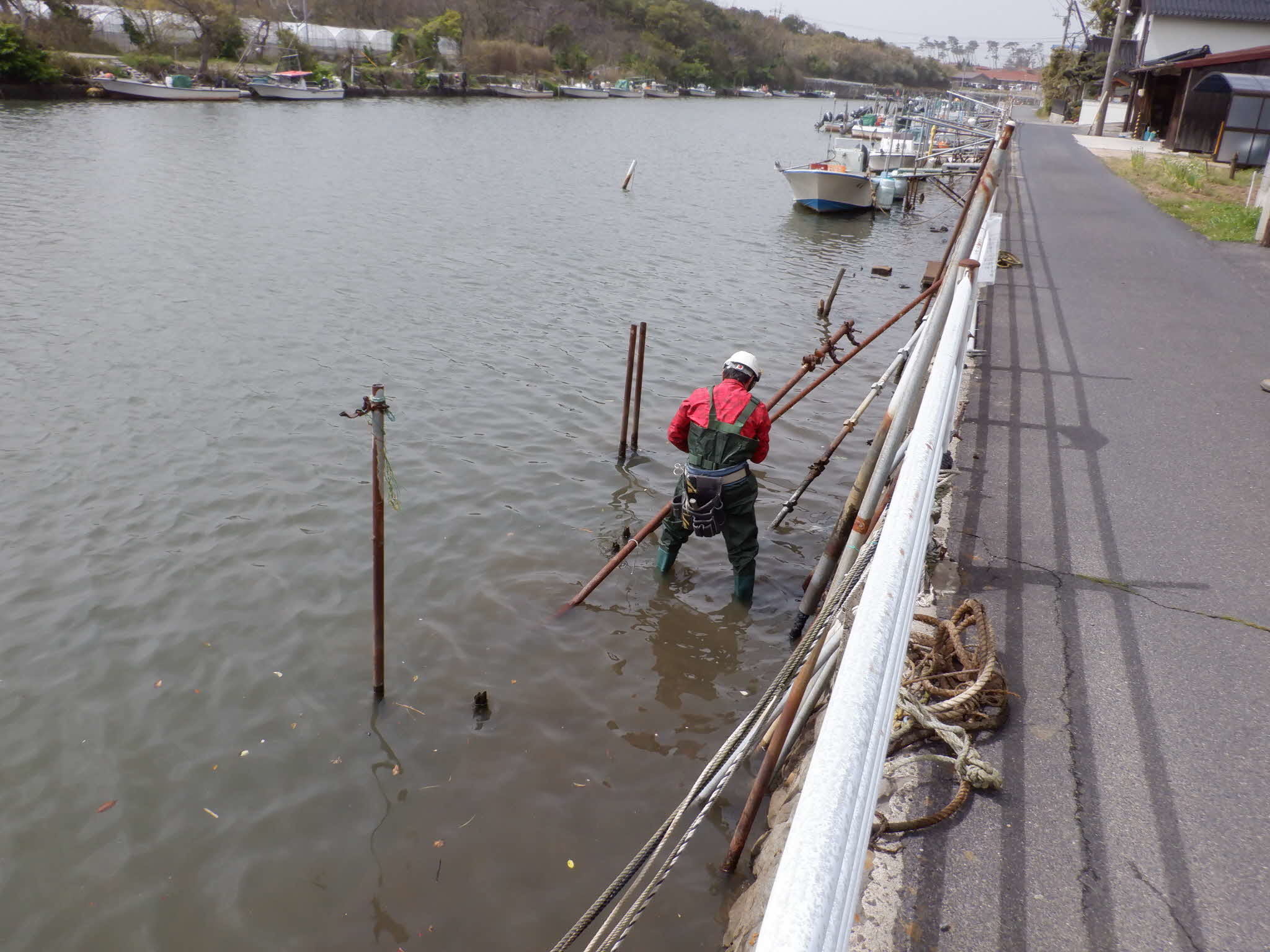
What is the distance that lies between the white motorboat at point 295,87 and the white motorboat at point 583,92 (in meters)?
28.8

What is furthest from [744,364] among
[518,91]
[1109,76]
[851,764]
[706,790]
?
[518,91]

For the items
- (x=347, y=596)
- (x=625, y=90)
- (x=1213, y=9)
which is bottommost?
(x=347, y=596)

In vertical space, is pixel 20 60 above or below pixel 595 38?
below

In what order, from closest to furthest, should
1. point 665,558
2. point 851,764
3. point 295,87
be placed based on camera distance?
1. point 851,764
2. point 665,558
3. point 295,87

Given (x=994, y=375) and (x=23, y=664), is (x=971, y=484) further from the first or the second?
(x=23, y=664)

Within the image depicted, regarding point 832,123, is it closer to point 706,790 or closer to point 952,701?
point 952,701

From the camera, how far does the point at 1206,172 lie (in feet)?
79.4

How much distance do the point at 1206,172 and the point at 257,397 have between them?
2569 centimetres

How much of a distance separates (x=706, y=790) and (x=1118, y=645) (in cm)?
227

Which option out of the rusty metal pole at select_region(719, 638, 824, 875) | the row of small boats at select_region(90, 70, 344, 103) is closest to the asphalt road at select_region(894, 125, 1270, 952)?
the rusty metal pole at select_region(719, 638, 824, 875)

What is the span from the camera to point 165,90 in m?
50.9

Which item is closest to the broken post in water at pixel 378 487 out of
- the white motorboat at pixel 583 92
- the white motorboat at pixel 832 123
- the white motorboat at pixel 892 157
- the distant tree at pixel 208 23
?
the white motorboat at pixel 892 157

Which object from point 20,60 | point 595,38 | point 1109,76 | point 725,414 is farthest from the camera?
point 595,38

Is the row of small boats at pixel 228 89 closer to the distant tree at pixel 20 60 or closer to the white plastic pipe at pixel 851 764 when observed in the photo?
the distant tree at pixel 20 60
